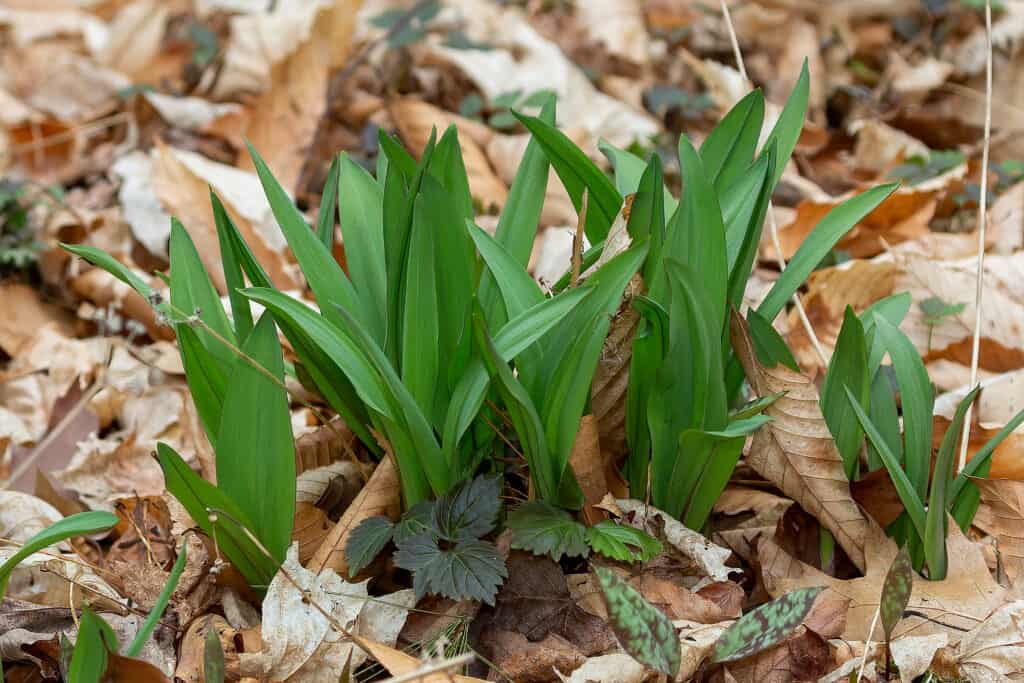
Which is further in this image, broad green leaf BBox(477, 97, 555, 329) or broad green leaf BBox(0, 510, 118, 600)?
broad green leaf BBox(477, 97, 555, 329)

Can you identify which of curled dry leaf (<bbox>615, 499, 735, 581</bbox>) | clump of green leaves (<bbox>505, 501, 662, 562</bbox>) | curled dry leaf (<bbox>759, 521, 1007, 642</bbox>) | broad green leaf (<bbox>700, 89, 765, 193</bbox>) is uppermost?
broad green leaf (<bbox>700, 89, 765, 193</bbox>)

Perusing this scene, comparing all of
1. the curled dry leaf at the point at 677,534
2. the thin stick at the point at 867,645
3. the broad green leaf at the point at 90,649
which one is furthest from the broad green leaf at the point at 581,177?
the broad green leaf at the point at 90,649

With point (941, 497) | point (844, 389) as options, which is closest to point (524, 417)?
point (844, 389)

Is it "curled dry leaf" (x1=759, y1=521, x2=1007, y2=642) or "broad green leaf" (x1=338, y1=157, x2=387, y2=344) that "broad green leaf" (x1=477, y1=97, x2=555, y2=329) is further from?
"curled dry leaf" (x1=759, y1=521, x2=1007, y2=642)

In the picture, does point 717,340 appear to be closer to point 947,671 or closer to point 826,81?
point 947,671

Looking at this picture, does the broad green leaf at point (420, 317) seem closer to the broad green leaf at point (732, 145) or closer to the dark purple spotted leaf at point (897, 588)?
the broad green leaf at point (732, 145)

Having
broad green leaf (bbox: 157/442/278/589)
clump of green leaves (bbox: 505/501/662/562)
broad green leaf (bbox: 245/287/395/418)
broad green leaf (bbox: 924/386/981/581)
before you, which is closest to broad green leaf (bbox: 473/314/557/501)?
clump of green leaves (bbox: 505/501/662/562)

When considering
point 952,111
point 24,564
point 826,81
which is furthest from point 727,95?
point 24,564

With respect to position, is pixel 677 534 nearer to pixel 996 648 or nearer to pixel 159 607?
pixel 996 648
